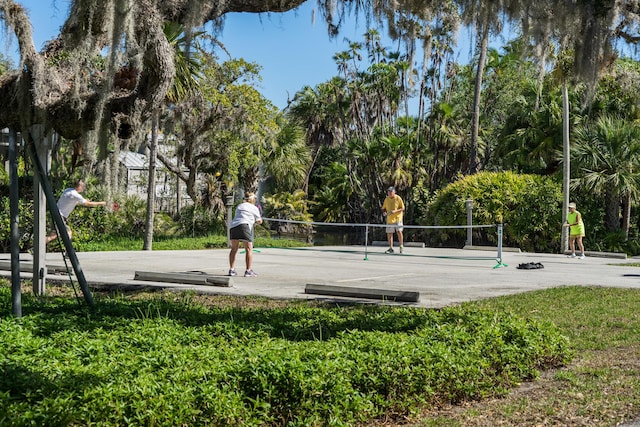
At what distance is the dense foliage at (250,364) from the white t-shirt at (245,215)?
541 centimetres

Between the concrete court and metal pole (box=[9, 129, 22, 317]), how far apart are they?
3.74m

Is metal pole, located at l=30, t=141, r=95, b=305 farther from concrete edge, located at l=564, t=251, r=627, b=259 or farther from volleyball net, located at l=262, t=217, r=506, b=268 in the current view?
concrete edge, located at l=564, t=251, r=627, b=259

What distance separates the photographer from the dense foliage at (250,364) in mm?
4445

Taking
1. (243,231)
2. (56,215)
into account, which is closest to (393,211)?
(243,231)

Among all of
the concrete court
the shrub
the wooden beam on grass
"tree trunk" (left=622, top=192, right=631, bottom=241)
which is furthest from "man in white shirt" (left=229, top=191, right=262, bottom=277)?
"tree trunk" (left=622, top=192, right=631, bottom=241)

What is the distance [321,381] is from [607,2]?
492 centimetres

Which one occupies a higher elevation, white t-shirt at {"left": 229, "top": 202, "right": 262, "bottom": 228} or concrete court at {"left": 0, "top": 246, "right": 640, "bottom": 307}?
white t-shirt at {"left": 229, "top": 202, "right": 262, "bottom": 228}

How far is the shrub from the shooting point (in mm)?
26484

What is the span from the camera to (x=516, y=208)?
26.9m

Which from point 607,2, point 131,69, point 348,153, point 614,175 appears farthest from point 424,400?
point 348,153

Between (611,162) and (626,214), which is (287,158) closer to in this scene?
(611,162)

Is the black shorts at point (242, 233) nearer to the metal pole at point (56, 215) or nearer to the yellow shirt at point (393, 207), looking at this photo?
the metal pole at point (56, 215)

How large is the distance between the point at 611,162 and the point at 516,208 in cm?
344

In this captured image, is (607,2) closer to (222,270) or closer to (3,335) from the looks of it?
(3,335)
